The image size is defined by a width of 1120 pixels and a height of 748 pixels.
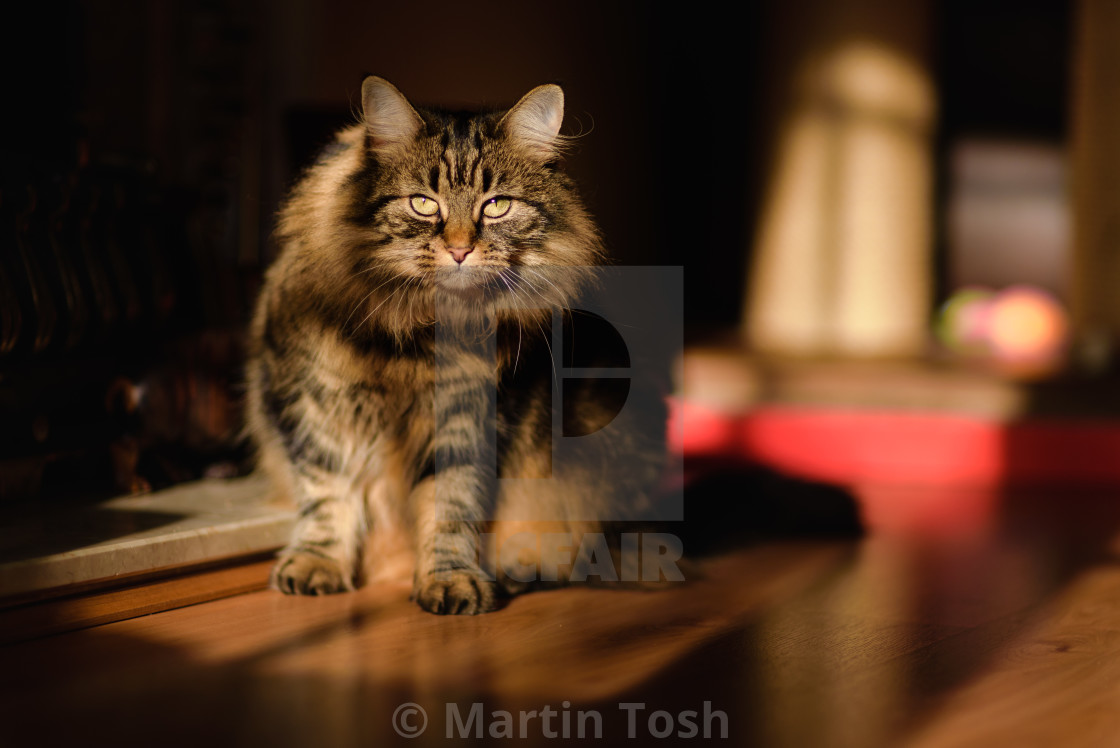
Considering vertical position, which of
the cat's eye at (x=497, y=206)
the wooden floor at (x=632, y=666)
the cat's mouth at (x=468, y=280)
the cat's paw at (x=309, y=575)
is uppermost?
the cat's eye at (x=497, y=206)

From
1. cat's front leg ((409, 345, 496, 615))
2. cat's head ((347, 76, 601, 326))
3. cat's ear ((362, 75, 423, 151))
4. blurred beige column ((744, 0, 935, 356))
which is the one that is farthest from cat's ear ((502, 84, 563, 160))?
blurred beige column ((744, 0, 935, 356))

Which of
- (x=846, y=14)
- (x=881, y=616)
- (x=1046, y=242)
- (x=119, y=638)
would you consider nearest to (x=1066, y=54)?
(x=1046, y=242)

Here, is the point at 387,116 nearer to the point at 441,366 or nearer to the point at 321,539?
the point at 441,366

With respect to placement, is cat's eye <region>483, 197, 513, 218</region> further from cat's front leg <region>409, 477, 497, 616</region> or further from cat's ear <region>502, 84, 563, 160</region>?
cat's front leg <region>409, 477, 497, 616</region>

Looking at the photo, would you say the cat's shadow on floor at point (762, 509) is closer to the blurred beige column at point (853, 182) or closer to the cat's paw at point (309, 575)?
the cat's paw at point (309, 575)

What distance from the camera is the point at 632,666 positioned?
1.24 meters

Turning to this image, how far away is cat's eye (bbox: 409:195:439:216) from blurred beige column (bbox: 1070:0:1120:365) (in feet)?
8.40

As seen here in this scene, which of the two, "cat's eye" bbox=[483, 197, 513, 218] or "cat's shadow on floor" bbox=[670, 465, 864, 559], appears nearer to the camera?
"cat's eye" bbox=[483, 197, 513, 218]

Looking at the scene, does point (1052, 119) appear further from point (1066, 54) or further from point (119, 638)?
point (119, 638)

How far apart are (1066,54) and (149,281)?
5.88 metres

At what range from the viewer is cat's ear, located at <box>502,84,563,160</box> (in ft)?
4.42

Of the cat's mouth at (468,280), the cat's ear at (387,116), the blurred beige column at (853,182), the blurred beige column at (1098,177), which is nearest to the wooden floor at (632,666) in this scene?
the cat's mouth at (468,280)

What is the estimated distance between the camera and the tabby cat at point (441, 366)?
1.35 meters

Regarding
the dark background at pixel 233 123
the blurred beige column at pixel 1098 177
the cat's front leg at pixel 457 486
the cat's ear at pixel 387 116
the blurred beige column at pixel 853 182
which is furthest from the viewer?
the blurred beige column at pixel 853 182
